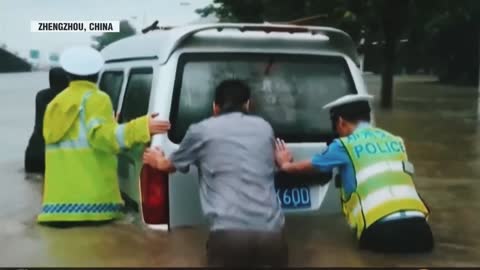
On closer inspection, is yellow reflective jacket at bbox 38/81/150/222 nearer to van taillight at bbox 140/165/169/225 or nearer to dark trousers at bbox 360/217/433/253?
van taillight at bbox 140/165/169/225

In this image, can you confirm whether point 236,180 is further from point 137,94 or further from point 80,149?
point 137,94

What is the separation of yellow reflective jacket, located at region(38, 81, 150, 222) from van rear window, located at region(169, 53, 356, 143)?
0.55 meters

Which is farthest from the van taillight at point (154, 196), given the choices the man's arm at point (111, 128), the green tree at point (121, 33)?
the green tree at point (121, 33)

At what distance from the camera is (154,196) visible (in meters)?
5.19

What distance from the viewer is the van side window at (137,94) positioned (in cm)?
582

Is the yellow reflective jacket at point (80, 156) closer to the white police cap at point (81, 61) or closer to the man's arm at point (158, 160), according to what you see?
the white police cap at point (81, 61)

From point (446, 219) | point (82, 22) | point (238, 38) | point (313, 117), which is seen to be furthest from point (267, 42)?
point (82, 22)

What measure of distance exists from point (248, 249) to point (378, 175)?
123cm

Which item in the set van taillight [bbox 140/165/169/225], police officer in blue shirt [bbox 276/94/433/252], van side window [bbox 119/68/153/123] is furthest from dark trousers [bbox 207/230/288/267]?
van side window [bbox 119/68/153/123]

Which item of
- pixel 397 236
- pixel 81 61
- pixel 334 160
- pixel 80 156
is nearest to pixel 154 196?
pixel 80 156

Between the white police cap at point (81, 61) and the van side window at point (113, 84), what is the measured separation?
851 millimetres

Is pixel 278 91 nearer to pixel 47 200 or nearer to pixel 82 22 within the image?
pixel 47 200

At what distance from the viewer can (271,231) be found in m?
4.31

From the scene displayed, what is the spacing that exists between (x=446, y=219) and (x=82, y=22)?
592 centimetres
